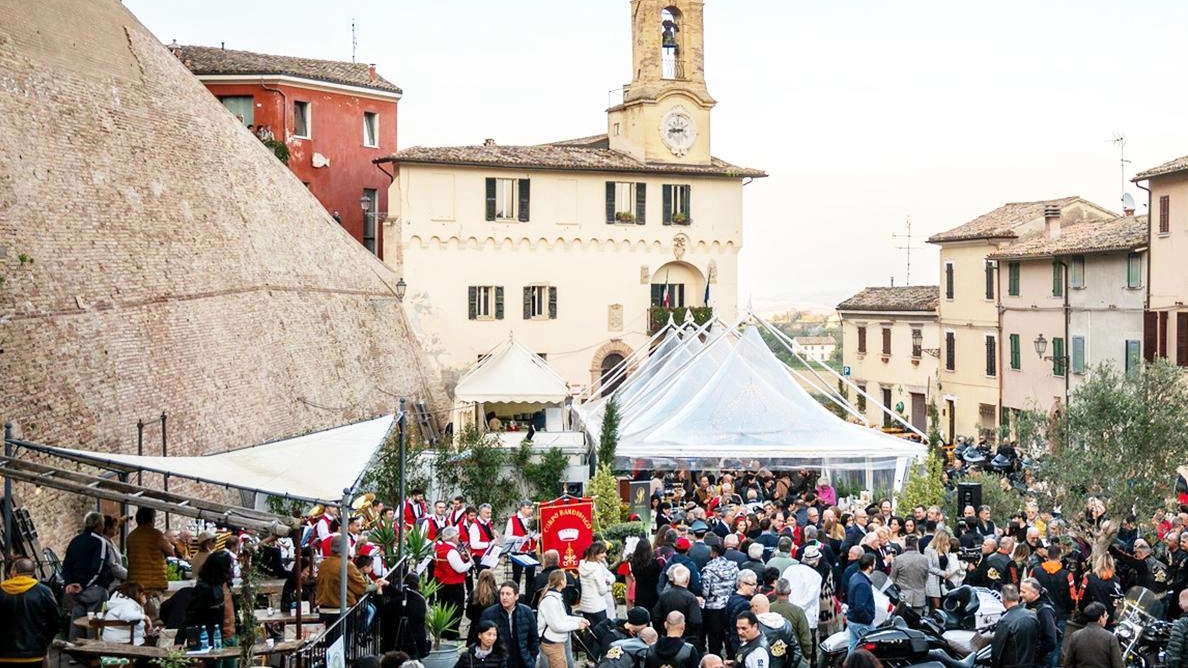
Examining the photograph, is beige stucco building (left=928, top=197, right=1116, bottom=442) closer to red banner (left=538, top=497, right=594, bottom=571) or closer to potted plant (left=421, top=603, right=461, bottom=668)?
red banner (left=538, top=497, right=594, bottom=571)

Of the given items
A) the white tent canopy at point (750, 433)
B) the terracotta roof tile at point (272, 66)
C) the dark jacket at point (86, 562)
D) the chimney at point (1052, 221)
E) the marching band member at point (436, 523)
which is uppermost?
the terracotta roof tile at point (272, 66)

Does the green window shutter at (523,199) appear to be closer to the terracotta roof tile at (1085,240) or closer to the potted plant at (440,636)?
the terracotta roof tile at (1085,240)

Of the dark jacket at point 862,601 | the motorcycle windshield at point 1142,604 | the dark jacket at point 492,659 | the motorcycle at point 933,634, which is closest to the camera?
the dark jacket at point 492,659

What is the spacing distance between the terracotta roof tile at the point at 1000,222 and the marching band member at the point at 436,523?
28092 mm

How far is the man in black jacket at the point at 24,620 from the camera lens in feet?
36.1

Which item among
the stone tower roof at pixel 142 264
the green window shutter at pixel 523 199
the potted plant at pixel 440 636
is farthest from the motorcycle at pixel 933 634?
the green window shutter at pixel 523 199

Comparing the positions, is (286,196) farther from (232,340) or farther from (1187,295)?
(1187,295)

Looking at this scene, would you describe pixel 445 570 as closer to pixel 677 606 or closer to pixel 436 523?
pixel 436 523

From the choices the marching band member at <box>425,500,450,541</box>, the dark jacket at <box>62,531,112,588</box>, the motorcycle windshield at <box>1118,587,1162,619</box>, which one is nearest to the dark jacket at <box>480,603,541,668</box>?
the dark jacket at <box>62,531,112,588</box>

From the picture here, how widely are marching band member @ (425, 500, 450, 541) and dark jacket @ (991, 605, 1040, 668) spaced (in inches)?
285

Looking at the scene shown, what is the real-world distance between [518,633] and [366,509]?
7.27 meters

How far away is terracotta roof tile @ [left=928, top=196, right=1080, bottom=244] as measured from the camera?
40938 millimetres

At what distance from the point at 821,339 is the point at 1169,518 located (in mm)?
104978

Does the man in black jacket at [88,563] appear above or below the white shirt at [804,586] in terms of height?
above
